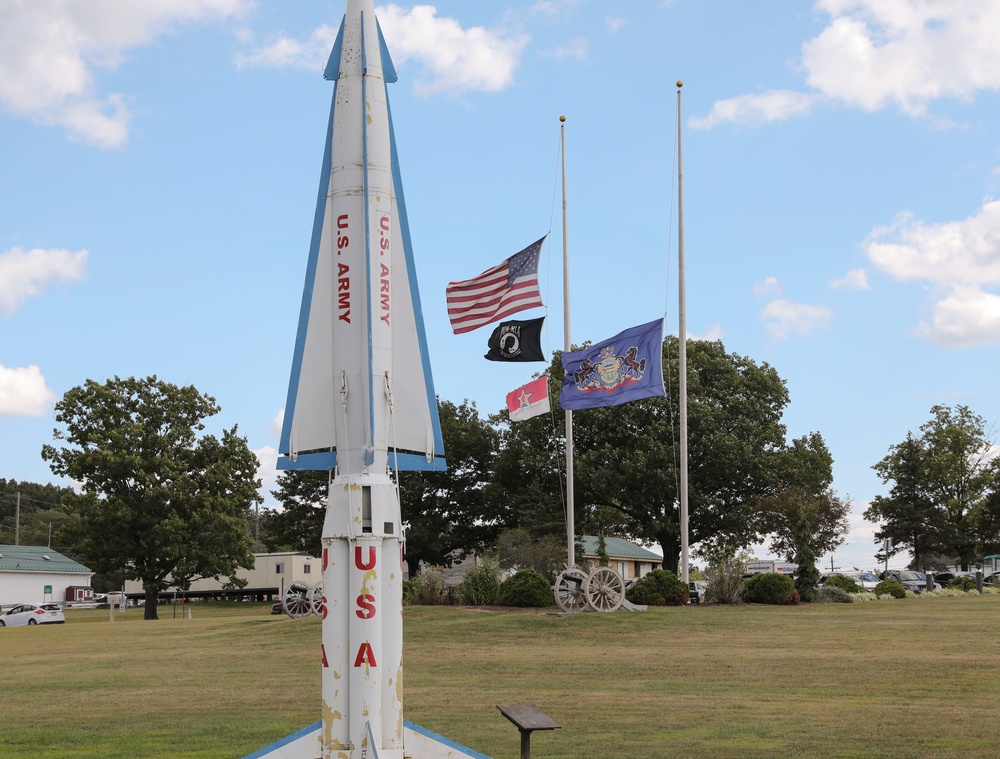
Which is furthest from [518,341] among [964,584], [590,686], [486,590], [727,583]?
[964,584]

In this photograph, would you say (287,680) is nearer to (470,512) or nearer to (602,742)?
(602,742)

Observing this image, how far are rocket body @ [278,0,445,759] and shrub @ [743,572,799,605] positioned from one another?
19529 mm

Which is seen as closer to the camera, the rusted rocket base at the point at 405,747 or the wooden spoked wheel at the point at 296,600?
the rusted rocket base at the point at 405,747

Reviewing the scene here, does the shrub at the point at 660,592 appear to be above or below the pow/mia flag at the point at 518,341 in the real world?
below

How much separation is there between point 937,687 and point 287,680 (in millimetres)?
10099

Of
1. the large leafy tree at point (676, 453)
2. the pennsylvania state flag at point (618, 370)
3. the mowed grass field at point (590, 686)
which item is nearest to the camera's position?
the mowed grass field at point (590, 686)

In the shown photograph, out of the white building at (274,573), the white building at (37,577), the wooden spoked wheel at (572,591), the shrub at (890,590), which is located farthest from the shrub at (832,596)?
the white building at (37,577)

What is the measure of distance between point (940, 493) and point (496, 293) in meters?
51.3

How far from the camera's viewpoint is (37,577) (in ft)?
192

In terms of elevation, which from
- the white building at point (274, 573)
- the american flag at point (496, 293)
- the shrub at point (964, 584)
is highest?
the american flag at point (496, 293)

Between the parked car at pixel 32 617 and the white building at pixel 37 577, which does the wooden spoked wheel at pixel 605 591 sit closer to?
the parked car at pixel 32 617

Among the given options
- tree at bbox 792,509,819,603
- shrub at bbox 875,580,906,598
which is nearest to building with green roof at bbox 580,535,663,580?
shrub at bbox 875,580,906,598

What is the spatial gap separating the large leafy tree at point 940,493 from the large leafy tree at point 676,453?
80.0 ft

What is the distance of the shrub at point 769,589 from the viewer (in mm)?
28016
